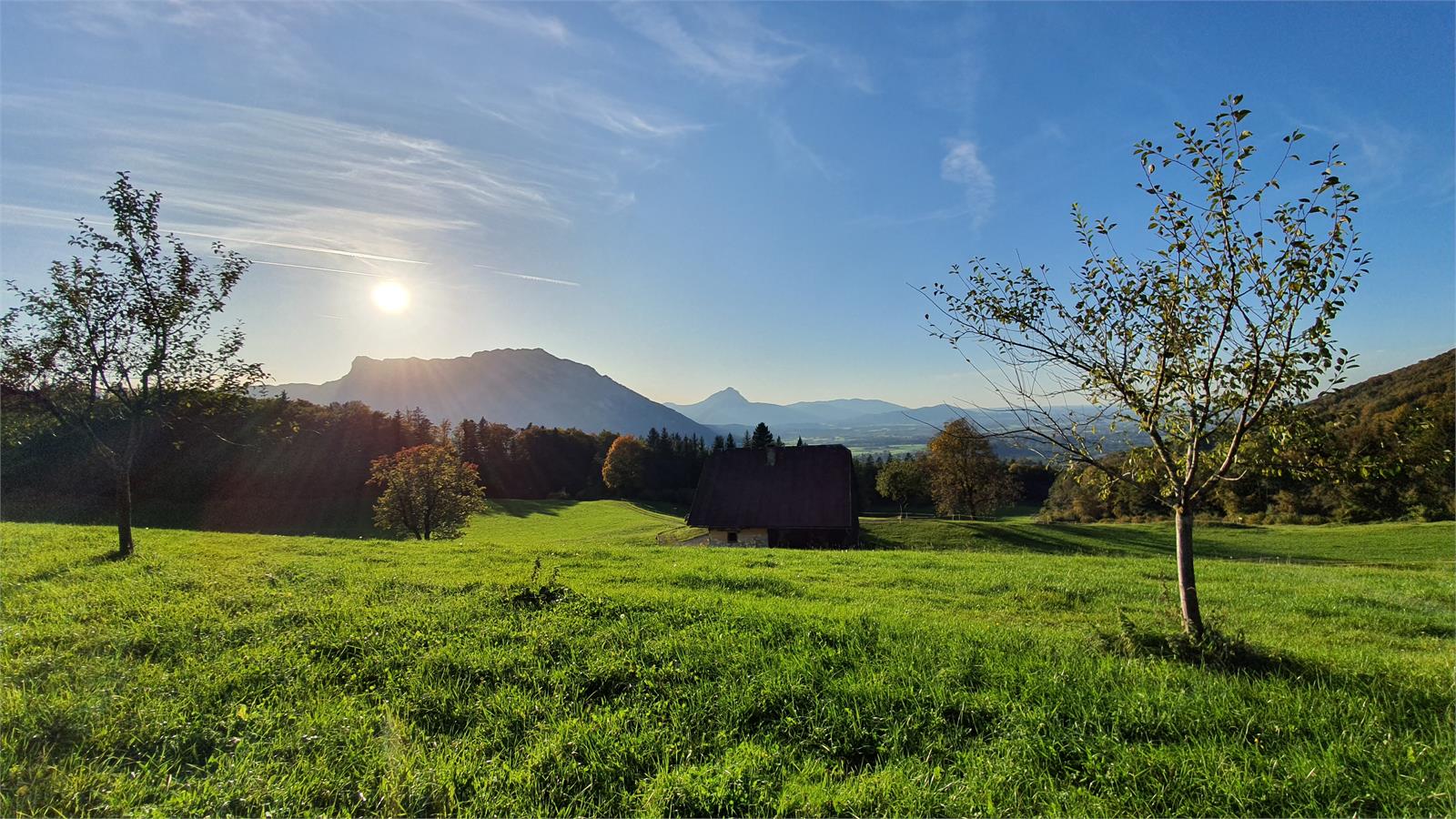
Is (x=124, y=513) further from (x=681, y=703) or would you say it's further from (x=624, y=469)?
(x=624, y=469)

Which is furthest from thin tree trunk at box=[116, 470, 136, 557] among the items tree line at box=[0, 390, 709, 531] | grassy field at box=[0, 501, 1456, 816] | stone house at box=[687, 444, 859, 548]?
stone house at box=[687, 444, 859, 548]

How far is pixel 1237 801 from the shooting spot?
3.33 meters

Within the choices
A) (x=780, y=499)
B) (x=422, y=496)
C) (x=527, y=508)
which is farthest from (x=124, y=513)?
(x=527, y=508)

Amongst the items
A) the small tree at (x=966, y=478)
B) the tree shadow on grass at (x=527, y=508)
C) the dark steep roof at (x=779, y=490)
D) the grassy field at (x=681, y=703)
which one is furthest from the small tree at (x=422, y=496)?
the small tree at (x=966, y=478)

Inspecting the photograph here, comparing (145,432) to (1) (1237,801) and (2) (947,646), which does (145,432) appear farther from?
(1) (1237,801)

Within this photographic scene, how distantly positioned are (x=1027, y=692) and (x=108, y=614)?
32.5 ft

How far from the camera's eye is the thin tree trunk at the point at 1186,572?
6066 mm

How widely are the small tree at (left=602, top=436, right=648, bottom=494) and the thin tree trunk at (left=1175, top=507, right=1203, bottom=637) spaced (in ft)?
265

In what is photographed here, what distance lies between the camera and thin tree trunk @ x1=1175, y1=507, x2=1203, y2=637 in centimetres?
607

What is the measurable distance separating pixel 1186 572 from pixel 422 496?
38409 millimetres

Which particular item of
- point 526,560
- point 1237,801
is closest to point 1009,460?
point 526,560

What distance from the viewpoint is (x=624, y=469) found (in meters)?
84.4

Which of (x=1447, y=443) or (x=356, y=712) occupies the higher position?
(x=1447, y=443)

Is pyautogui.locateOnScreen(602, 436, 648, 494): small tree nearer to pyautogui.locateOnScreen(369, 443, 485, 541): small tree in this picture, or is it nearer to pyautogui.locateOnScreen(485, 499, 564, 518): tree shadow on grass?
pyautogui.locateOnScreen(485, 499, 564, 518): tree shadow on grass
